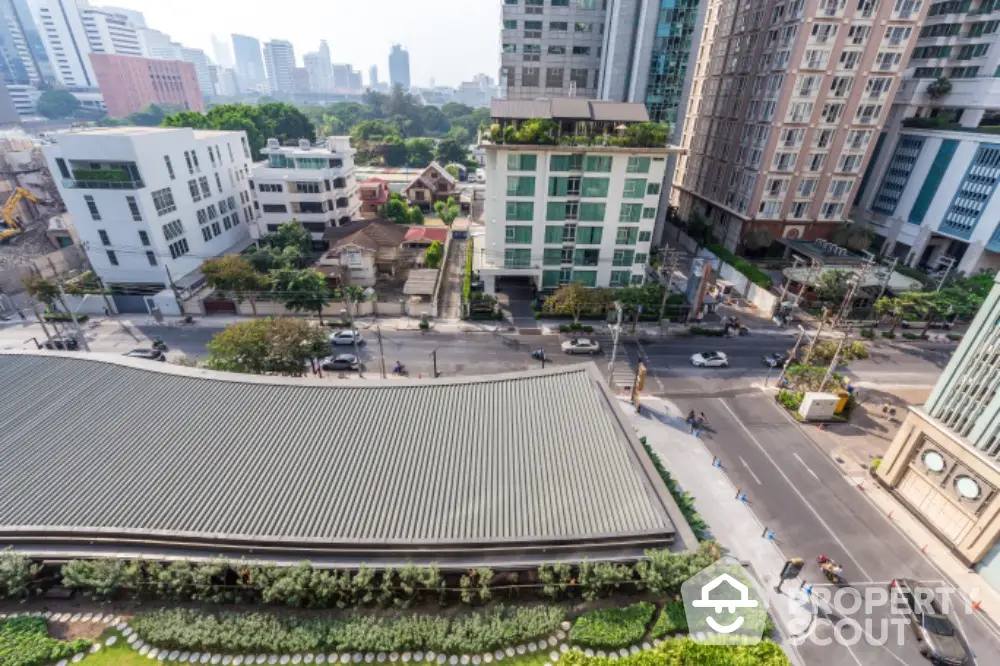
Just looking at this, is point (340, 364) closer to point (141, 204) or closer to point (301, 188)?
point (141, 204)

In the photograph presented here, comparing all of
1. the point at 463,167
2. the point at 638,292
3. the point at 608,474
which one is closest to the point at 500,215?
the point at 638,292

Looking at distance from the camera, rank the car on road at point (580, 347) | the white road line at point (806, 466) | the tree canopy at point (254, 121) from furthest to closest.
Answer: the tree canopy at point (254, 121), the car on road at point (580, 347), the white road line at point (806, 466)

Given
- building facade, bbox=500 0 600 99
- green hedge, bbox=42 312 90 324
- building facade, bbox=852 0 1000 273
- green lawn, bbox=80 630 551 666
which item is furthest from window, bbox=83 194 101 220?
building facade, bbox=852 0 1000 273

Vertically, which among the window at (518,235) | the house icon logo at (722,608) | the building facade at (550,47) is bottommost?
the house icon logo at (722,608)

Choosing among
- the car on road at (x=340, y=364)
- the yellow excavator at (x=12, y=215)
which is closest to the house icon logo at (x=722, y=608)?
the car on road at (x=340, y=364)

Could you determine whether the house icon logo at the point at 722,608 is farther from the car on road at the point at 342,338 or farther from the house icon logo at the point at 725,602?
the car on road at the point at 342,338

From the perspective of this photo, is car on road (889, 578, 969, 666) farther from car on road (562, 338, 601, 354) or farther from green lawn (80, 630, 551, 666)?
car on road (562, 338, 601, 354)

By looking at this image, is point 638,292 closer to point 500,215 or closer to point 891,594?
point 500,215
